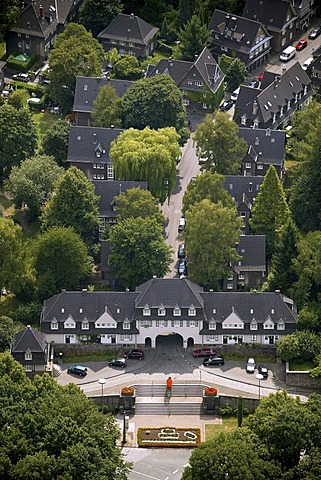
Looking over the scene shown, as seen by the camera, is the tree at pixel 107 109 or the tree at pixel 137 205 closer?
the tree at pixel 137 205

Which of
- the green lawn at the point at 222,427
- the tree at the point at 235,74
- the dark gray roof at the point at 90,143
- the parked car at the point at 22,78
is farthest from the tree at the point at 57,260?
the tree at the point at 235,74

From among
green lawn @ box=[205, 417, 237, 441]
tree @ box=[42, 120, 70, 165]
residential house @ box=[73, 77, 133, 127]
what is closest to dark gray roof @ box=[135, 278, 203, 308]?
green lawn @ box=[205, 417, 237, 441]

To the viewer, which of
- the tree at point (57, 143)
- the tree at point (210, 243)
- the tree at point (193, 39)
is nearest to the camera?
the tree at point (210, 243)

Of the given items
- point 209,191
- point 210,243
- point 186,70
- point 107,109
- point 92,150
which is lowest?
point 210,243

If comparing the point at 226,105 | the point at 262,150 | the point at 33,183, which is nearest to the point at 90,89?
the point at 226,105

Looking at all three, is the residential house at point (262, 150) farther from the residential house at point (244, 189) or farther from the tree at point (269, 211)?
the tree at point (269, 211)

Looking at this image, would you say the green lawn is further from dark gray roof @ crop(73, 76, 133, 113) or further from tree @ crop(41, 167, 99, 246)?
dark gray roof @ crop(73, 76, 133, 113)

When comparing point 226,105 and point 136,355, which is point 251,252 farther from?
point 226,105
